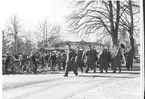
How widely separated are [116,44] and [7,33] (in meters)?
1.75

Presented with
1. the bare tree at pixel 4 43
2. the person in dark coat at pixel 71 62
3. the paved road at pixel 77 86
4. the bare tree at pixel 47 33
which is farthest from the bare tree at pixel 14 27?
the person in dark coat at pixel 71 62

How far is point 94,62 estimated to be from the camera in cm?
470

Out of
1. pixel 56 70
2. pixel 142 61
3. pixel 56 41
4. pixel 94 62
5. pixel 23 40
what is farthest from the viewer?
pixel 94 62

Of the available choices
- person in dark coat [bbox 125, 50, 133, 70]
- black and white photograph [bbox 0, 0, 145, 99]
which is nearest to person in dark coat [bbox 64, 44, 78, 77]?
black and white photograph [bbox 0, 0, 145, 99]

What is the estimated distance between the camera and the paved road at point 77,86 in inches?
142

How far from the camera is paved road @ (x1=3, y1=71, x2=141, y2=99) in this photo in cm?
360

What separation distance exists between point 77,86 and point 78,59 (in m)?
0.84

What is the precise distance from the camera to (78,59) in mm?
4625

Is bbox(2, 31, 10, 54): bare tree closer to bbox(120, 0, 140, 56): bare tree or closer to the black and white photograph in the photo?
the black and white photograph

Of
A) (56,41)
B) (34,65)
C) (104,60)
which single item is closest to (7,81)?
(34,65)

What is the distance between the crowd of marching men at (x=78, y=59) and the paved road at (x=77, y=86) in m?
0.16

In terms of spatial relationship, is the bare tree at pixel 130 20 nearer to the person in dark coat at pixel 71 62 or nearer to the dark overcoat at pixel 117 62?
the dark overcoat at pixel 117 62

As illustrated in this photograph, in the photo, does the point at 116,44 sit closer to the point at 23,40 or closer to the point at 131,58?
the point at 131,58

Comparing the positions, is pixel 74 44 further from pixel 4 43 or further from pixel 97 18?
pixel 4 43
